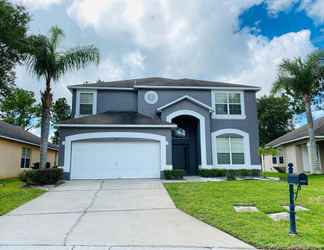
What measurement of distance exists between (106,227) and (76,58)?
11.8 meters

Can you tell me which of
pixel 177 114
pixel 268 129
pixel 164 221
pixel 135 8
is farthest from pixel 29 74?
pixel 268 129

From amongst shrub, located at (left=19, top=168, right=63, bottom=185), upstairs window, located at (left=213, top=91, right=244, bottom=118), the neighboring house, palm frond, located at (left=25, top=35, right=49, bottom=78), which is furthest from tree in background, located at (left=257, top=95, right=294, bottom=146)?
shrub, located at (left=19, top=168, right=63, bottom=185)

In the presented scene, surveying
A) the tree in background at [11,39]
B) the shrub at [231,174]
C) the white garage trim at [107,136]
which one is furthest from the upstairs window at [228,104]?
the tree in background at [11,39]

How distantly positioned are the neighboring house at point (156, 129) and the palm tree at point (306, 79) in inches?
155

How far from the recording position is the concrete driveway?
5090mm

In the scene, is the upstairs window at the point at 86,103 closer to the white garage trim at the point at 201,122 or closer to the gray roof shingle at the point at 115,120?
the gray roof shingle at the point at 115,120

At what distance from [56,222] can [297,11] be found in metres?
16.7

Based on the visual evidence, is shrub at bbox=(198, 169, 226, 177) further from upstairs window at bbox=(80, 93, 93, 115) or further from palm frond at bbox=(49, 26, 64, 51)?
palm frond at bbox=(49, 26, 64, 51)

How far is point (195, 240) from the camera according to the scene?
5.34 metres

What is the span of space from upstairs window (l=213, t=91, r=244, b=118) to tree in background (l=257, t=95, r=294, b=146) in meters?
27.1

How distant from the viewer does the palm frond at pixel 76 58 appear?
1541cm

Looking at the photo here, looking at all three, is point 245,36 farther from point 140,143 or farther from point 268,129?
point 268,129

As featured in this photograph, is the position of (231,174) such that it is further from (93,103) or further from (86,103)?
(86,103)

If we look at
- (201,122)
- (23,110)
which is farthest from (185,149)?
(23,110)
